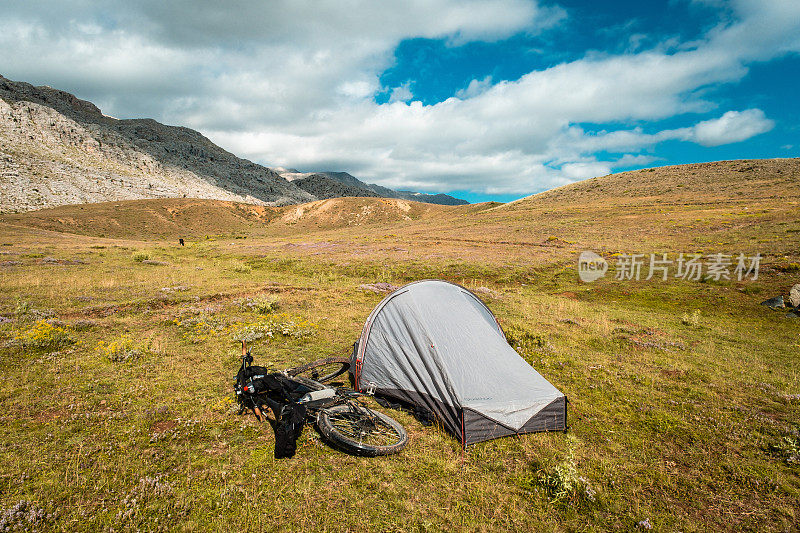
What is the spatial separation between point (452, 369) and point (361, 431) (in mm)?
2530

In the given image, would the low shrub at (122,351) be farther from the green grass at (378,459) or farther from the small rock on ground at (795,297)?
the small rock on ground at (795,297)

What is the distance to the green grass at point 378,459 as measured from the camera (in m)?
5.55

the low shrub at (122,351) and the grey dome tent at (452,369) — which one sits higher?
the grey dome tent at (452,369)

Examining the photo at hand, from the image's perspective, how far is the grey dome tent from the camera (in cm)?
765

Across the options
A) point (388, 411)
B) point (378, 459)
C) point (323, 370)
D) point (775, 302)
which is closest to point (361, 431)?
point (378, 459)

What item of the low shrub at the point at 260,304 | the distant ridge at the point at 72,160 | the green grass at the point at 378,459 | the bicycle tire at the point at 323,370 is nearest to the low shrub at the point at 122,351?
the green grass at the point at 378,459

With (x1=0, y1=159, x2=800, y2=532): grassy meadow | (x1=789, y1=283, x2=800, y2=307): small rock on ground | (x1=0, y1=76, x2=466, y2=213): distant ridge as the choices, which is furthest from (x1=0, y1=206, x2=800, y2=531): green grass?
(x1=0, y1=76, x2=466, y2=213): distant ridge

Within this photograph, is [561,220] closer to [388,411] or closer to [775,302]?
[775,302]

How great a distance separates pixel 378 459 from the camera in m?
6.85

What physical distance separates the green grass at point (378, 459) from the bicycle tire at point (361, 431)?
23cm

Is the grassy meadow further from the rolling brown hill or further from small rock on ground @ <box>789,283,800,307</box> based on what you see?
the rolling brown hill

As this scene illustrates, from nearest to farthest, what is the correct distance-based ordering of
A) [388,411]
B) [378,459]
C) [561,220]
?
[378,459] < [388,411] < [561,220]

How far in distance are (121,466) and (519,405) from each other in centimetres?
804

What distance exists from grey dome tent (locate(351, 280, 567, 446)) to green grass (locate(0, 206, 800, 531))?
0.50 metres
